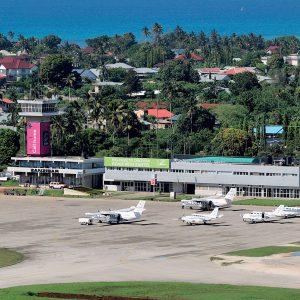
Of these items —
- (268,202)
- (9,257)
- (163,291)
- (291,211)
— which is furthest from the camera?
(268,202)

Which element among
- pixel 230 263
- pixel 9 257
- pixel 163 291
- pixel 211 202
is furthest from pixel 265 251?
pixel 211 202

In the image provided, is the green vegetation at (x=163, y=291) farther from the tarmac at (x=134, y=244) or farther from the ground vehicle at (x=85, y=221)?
the ground vehicle at (x=85, y=221)

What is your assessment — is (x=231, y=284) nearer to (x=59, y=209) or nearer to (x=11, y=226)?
(x=11, y=226)

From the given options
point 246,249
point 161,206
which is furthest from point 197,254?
point 161,206

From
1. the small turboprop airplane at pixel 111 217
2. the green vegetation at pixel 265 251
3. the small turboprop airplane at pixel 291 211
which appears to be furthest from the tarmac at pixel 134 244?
the green vegetation at pixel 265 251

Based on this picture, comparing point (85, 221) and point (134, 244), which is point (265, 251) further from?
point (85, 221)

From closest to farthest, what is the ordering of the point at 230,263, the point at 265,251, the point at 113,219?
the point at 230,263 → the point at 265,251 → the point at 113,219
